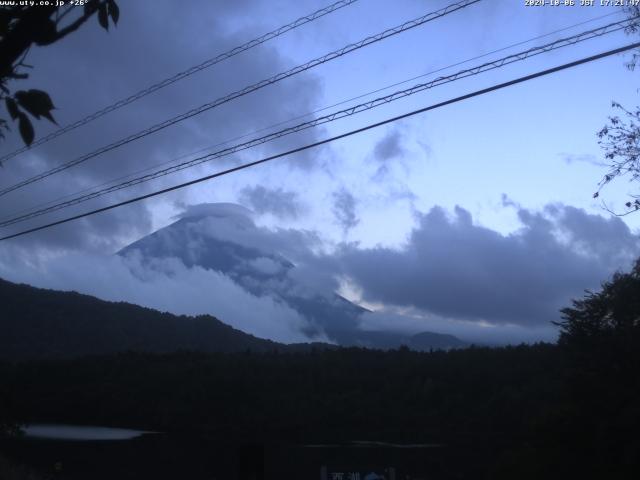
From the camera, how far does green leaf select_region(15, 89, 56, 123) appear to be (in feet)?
10.2

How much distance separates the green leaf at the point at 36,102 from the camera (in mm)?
3119

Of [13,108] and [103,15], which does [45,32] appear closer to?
[13,108]

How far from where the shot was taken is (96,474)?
54.3ft

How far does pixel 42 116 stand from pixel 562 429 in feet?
59.2

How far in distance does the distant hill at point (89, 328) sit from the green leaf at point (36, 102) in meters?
50.1

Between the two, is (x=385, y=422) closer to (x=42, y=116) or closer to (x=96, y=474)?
(x=96, y=474)

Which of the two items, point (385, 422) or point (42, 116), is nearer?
point (42, 116)

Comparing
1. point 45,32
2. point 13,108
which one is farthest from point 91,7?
point 13,108

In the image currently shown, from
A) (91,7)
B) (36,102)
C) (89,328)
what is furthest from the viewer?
(89,328)

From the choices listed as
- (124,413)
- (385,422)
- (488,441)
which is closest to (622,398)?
(488,441)

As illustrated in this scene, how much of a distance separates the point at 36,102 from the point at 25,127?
0.48 ft

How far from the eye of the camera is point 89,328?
57.8 m

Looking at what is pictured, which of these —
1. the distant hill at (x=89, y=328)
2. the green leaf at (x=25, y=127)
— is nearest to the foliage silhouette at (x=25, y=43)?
the green leaf at (x=25, y=127)

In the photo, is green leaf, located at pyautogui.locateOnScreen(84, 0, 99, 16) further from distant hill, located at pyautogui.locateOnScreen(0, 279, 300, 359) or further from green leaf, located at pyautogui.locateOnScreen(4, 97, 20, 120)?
distant hill, located at pyautogui.locateOnScreen(0, 279, 300, 359)
